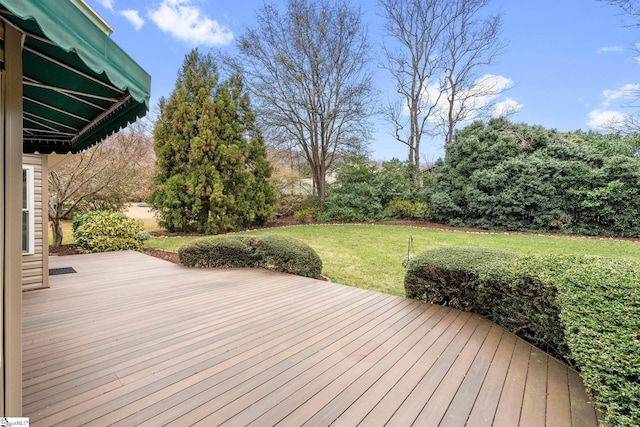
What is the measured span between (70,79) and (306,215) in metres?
12.4

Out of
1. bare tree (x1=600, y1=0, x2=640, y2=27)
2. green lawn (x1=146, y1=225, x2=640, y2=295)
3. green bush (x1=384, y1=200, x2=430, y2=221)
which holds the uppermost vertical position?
bare tree (x1=600, y1=0, x2=640, y2=27)

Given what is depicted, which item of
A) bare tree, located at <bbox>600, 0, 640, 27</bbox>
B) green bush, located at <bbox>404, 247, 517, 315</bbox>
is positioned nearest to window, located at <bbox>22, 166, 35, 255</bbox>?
A: green bush, located at <bbox>404, 247, 517, 315</bbox>

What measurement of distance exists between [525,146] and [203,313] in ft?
42.8

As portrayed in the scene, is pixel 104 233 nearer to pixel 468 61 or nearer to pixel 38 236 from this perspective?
pixel 38 236

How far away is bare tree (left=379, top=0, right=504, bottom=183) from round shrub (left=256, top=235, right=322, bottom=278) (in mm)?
11424

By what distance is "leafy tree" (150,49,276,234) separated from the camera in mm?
11289

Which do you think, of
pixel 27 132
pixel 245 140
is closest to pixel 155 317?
pixel 27 132

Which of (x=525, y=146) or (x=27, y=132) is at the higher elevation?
(x=525, y=146)

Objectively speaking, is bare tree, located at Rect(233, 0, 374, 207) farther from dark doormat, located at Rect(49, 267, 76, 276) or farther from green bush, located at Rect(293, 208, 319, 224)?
dark doormat, located at Rect(49, 267, 76, 276)

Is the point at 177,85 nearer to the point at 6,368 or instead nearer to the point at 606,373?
the point at 6,368

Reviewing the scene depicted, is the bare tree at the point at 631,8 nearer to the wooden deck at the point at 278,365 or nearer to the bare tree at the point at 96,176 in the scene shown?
the wooden deck at the point at 278,365

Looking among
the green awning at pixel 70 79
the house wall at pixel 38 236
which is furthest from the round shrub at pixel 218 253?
the green awning at pixel 70 79

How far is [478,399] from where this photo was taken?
2.12 meters

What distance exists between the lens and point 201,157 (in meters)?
11.4
